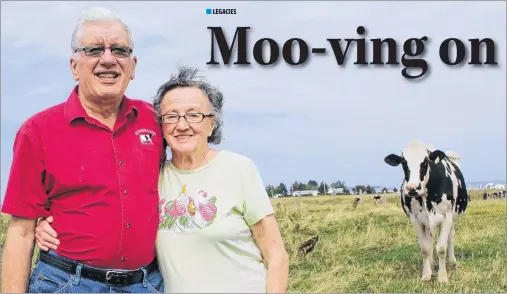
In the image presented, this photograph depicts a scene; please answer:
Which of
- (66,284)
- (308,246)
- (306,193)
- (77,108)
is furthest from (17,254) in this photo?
(306,193)

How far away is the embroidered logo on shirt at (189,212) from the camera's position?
10.2 ft

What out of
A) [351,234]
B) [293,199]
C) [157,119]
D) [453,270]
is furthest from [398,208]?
[157,119]

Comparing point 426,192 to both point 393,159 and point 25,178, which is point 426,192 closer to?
point 393,159

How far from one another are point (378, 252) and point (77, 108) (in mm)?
7947

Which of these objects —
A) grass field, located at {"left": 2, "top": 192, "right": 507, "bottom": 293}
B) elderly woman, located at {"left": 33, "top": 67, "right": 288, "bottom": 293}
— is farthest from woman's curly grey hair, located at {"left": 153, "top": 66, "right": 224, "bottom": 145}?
grass field, located at {"left": 2, "top": 192, "right": 507, "bottom": 293}

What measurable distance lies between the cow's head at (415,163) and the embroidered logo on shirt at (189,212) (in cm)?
654

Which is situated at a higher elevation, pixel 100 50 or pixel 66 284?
Result: pixel 100 50

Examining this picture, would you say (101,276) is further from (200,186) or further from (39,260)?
(200,186)

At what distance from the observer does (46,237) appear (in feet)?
10.2

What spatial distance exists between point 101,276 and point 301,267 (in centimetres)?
665

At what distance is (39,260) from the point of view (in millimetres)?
3238

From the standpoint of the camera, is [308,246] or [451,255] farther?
[308,246]

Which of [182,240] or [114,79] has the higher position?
[114,79]

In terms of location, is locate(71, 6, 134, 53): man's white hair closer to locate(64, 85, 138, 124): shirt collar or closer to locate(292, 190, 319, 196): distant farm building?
locate(64, 85, 138, 124): shirt collar
